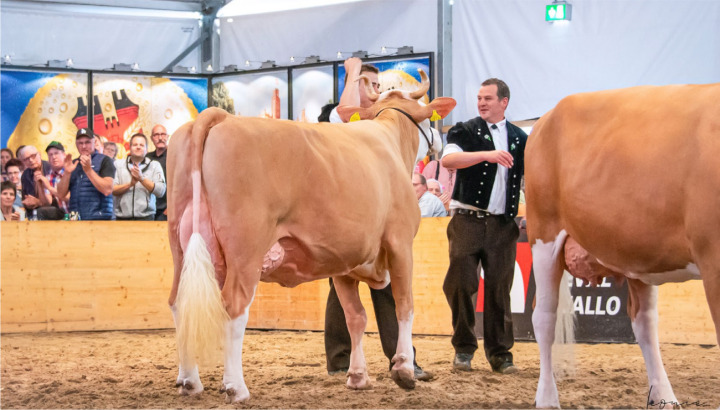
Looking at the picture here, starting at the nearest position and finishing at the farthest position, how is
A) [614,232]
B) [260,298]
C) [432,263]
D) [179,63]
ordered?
[614,232] < [432,263] < [260,298] < [179,63]

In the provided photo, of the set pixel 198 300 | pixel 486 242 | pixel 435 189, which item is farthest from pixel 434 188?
pixel 198 300

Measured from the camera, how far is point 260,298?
9336 mm

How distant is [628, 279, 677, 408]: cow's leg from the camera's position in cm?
452

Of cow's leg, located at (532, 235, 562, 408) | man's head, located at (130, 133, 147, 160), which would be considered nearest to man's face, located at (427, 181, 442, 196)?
man's head, located at (130, 133, 147, 160)

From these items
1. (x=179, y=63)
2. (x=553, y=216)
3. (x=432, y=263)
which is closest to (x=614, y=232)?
(x=553, y=216)

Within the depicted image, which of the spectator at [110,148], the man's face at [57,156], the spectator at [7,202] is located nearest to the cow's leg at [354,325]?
the spectator at [7,202]

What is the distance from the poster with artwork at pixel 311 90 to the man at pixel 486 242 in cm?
906

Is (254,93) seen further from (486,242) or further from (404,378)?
(404,378)

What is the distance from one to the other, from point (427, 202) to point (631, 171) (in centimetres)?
581

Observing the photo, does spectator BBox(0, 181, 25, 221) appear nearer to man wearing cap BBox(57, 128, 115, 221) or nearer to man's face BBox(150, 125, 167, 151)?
man wearing cap BBox(57, 128, 115, 221)

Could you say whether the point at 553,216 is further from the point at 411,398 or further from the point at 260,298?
the point at 260,298

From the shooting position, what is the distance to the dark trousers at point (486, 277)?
620 centimetres

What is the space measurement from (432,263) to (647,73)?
5.60 metres

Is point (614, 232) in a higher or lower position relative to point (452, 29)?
lower
